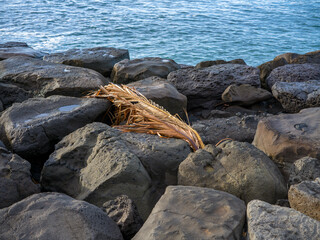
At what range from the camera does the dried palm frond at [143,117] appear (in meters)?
2.34

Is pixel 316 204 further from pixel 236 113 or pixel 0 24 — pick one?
pixel 0 24

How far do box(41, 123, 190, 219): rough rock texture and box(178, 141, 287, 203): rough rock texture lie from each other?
0.54 feet

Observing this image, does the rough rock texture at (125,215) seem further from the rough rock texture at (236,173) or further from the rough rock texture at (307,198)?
the rough rock texture at (307,198)

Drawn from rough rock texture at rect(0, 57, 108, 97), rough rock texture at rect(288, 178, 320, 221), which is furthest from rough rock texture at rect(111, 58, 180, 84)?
rough rock texture at rect(288, 178, 320, 221)

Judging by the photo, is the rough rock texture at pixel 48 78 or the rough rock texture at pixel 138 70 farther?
the rough rock texture at pixel 138 70

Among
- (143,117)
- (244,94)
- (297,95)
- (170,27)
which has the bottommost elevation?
(170,27)

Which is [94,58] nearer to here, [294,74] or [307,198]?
[294,74]

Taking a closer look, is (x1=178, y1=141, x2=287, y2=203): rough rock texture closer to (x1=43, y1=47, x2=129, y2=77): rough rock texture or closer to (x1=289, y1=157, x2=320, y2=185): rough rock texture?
(x1=289, y1=157, x2=320, y2=185): rough rock texture

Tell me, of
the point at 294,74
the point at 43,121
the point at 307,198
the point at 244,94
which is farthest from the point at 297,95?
the point at 43,121

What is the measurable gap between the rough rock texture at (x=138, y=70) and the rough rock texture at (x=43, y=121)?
117 centimetres

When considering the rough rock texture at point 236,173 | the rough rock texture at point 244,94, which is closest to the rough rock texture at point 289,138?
the rough rock texture at point 236,173

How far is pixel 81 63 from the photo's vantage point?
425cm

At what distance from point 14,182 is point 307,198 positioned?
1.23 meters

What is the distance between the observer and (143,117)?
2.55 m
